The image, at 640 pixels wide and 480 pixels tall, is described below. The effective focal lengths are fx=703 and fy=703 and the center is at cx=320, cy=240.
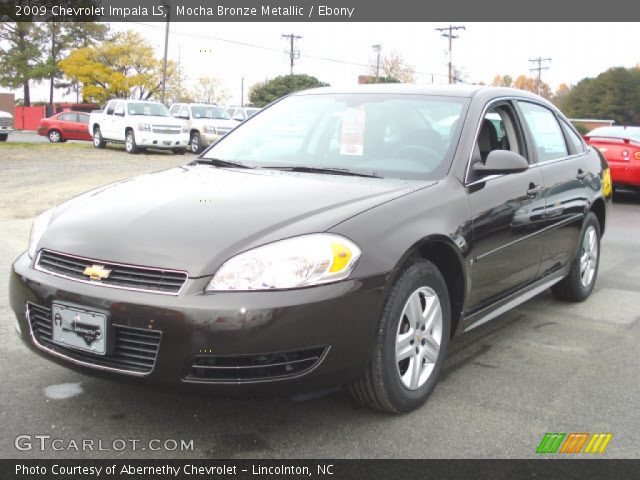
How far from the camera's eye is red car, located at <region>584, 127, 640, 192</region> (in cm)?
1243

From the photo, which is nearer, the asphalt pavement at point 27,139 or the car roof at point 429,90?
the car roof at point 429,90

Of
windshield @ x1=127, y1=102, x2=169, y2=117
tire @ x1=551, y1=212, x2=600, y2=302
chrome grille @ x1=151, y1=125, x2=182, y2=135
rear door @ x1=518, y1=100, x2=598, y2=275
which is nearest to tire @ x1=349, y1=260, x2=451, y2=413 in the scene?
rear door @ x1=518, y1=100, x2=598, y2=275

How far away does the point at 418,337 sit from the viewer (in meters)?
3.31

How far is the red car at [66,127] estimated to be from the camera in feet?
104

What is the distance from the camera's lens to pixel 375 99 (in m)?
4.36

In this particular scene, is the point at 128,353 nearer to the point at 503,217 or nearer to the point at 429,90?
the point at 503,217

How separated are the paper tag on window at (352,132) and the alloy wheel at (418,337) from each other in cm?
108

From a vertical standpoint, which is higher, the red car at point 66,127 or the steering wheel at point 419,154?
the red car at point 66,127

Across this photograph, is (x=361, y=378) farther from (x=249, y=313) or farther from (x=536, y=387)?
(x=536, y=387)

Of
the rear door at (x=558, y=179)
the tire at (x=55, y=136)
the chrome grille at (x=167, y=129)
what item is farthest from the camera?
the tire at (x=55, y=136)

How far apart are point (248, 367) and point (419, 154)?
174 cm

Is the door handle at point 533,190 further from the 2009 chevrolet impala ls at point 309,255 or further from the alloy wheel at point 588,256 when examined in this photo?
the alloy wheel at point 588,256

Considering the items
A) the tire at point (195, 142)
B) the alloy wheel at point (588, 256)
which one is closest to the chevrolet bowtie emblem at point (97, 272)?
the alloy wheel at point (588, 256)

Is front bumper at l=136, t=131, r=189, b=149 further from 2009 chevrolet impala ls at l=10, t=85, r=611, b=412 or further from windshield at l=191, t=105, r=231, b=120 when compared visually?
2009 chevrolet impala ls at l=10, t=85, r=611, b=412
